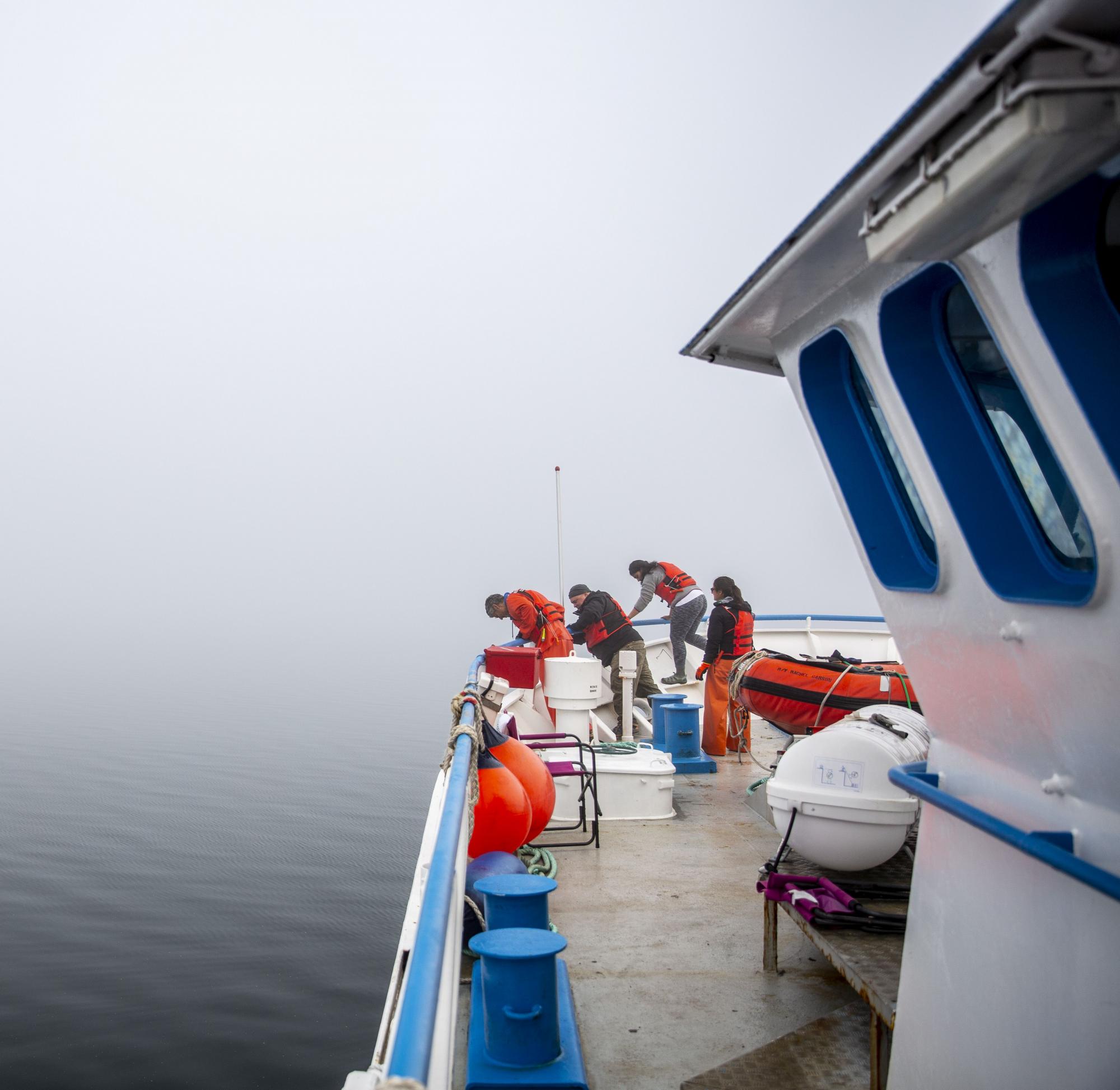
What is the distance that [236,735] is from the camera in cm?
2545

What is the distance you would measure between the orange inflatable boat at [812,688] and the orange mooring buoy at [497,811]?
85.7 inches

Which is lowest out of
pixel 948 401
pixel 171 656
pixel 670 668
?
pixel 171 656

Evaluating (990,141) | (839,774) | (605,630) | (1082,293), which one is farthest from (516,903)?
(605,630)

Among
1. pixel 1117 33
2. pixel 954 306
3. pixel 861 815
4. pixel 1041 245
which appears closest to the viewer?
pixel 1117 33

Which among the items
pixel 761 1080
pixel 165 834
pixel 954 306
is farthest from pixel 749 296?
pixel 165 834

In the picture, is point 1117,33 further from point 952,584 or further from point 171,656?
point 171,656

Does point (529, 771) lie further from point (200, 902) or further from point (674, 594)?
point (200, 902)

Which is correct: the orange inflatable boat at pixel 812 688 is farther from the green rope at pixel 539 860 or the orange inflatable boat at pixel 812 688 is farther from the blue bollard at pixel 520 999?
the blue bollard at pixel 520 999

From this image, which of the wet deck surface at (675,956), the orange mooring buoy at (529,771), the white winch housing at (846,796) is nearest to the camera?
the wet deck surface at (675,956)

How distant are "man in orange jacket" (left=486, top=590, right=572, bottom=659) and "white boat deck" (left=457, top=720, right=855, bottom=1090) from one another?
2.39 meters

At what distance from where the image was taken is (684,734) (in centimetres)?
740

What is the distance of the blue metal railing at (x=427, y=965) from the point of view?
4.68 feet

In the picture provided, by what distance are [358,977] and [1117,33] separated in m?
10.1

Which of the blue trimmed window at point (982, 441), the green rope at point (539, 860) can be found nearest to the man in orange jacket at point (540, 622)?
the green rope at point (539, 860)
